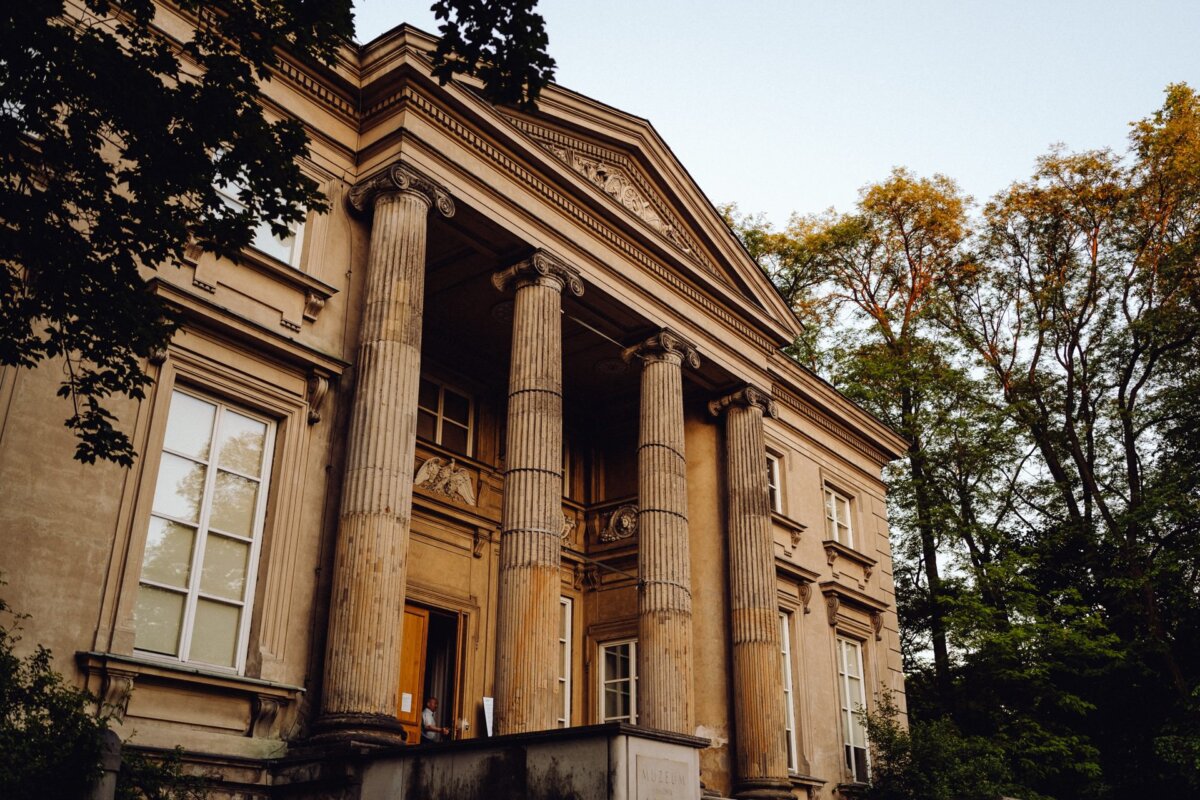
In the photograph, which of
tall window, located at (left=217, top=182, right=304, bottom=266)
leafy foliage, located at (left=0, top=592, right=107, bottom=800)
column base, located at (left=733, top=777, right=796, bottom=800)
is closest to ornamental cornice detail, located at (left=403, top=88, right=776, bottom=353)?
tall window, located at (left=217, top=182, right=304, bottom=266)

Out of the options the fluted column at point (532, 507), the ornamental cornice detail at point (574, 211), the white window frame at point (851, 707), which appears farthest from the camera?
the white window frame at point (851, 707)

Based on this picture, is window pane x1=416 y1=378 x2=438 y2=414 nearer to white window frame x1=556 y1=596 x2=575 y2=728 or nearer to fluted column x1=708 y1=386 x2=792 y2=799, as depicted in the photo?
white window frame x1=556 y1=596 x2=575 y2=728

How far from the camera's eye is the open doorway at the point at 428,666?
14773 millimetres

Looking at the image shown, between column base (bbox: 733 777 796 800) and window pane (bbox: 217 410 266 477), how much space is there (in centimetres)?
899

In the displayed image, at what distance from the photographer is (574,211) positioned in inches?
592

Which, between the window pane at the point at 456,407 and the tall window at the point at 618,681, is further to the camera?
the tall window at the point at 618,681

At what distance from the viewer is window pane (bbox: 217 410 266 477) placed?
11.0 m

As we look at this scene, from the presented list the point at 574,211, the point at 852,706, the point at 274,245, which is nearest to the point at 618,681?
the point at 852,706

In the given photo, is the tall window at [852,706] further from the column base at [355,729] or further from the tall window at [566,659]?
the column base at [355,729]

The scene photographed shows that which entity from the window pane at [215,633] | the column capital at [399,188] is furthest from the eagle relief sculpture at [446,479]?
the window pane at [215,633]

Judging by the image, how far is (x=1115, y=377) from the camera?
91.6ft

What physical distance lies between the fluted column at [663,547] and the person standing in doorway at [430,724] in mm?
2832

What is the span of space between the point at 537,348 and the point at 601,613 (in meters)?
6.60

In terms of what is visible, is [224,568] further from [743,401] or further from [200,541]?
[743,401]
